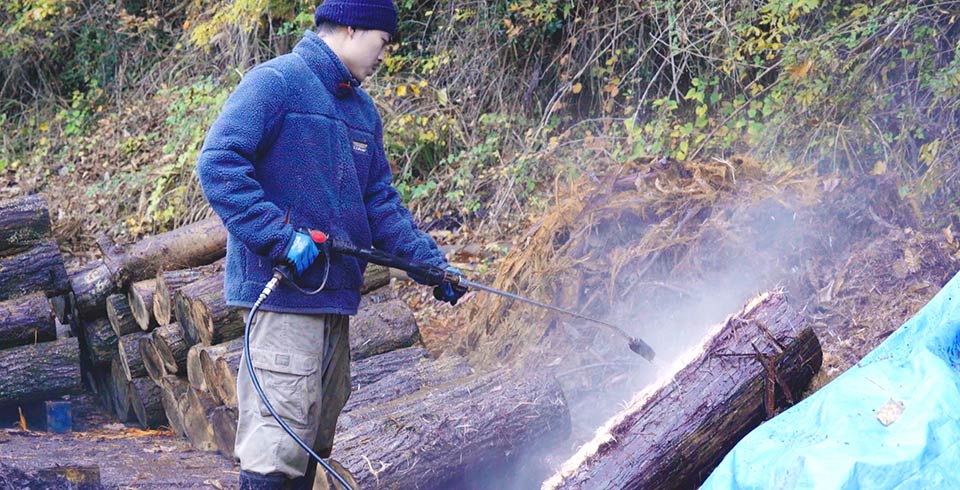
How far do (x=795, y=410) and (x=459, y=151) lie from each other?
18.2 ft

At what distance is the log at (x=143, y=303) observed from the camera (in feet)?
18.2

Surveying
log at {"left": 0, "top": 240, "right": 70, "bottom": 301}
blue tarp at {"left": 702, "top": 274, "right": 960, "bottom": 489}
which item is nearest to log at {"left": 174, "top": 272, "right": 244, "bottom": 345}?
log at {"left": 0, "top": 240, "right": 70, "bottom": 301}

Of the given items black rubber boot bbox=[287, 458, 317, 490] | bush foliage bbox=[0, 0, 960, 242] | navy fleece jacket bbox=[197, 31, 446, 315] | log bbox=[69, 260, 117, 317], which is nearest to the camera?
navy fleece jacket bbox=[197, 31, 446, 315]

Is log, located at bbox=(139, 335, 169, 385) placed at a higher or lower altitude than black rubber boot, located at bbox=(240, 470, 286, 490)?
lower

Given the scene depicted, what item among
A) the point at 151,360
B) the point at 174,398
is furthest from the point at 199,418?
the point at 151,360

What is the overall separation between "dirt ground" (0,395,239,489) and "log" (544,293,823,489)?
6.05 feet

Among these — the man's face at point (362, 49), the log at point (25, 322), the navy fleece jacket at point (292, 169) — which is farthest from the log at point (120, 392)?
the man's face at point (362, 49)

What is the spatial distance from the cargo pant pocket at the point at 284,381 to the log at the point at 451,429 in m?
0.58

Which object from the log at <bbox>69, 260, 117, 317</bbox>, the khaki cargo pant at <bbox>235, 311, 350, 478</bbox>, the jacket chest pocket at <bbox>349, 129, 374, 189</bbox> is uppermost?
the jacket chest pocket at <bbox>349, 129, 374, 189</bbox>

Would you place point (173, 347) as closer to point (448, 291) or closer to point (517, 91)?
point (448, 291)

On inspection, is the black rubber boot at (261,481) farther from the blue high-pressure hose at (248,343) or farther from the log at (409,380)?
the log at (409,380)

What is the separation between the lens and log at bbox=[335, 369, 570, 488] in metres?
3.74

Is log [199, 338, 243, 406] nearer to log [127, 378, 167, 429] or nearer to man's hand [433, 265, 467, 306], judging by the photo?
log [127, 378, 167, 429]

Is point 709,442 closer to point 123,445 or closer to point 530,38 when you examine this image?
point 123,445
